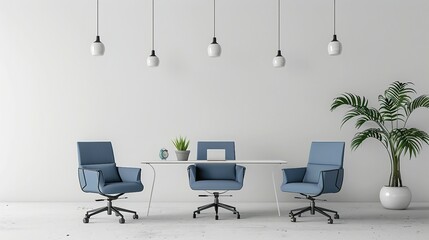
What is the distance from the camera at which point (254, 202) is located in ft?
23.3

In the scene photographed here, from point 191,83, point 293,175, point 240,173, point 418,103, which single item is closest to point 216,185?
point 240,173

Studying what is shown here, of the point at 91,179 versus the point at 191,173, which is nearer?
the point at 91,179

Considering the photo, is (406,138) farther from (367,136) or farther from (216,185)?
(216,185)

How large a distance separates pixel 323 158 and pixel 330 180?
533 millimetres

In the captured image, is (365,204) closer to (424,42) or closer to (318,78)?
(318,78)

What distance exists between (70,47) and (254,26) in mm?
2717

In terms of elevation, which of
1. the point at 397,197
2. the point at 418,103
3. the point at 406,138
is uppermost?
the point at 418,103

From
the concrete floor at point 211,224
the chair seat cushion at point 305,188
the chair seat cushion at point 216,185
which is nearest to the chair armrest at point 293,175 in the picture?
the chair seat cushion at point 305,188

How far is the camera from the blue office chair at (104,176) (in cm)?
550

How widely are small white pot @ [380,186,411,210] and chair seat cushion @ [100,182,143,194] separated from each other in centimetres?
318

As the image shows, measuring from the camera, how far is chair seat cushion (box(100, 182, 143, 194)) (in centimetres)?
548

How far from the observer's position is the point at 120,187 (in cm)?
556

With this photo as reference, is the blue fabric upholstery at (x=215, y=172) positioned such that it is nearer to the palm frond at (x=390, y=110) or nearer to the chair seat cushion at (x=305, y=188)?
the chair seat cushion at (x=305, y=188)

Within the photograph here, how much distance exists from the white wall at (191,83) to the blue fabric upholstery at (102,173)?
1.09 meters
